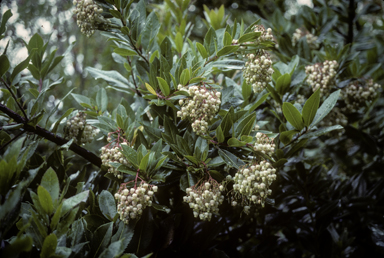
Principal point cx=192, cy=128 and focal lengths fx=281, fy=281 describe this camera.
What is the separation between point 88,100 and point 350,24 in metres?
1.70

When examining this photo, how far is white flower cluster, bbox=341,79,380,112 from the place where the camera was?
150 cm

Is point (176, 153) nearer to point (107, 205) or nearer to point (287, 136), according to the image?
point (107, 205)

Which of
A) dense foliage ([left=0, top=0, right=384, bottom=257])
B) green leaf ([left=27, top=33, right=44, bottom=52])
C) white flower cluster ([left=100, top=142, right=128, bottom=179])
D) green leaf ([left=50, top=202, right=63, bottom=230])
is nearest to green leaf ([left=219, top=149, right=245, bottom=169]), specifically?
dense foliage ([left=0, top=0, right=384, bottom=257])

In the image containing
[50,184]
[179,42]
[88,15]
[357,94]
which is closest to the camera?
[50,184]

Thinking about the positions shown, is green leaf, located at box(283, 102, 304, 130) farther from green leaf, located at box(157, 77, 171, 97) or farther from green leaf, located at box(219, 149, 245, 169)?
green leaf, located at box(157, 77, 171, 97)

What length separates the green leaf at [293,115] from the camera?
92 cm

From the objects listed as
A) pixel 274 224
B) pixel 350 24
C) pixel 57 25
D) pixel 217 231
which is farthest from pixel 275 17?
pixel 57 25

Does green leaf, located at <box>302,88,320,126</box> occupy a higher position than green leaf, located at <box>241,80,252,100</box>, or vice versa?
green leaf, located at <box>302,88,320,126</box>

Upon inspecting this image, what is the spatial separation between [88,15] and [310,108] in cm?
85

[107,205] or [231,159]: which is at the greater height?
[231,159]

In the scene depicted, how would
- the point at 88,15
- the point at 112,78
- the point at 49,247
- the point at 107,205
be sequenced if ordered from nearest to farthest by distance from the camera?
1. the point at 49,247
2. the point at 107,205
3. the point at 88,15
4. the point at 112,78

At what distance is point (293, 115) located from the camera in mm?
932

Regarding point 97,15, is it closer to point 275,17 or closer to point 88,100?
point 88,100

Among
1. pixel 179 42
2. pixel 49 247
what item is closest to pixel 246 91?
pixel 179 42
